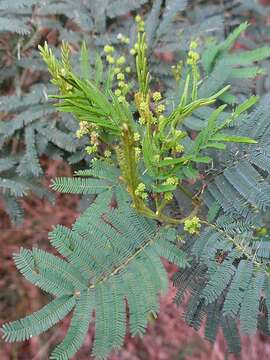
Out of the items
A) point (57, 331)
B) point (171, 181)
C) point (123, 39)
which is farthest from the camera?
point (57, 331)

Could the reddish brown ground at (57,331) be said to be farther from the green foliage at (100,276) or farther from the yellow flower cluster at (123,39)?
the green foliage at (100,276)

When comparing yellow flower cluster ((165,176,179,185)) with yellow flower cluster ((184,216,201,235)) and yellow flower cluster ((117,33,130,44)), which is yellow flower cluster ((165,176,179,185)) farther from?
yellow flower cluster ((117,33,130,44))

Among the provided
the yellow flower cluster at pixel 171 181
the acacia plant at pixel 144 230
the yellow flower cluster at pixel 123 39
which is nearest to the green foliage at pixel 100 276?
the acacia plant at pixel 144 230

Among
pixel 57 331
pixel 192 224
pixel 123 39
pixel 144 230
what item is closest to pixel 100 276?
pixel 144 230

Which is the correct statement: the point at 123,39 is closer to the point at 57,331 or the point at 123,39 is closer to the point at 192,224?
the point at 192,224

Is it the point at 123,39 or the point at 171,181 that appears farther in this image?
the point at 123,39

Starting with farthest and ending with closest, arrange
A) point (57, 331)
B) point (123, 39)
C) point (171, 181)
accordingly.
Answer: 1. point (57, 331)
2. point (123, 39)
3. point (171, 181)
